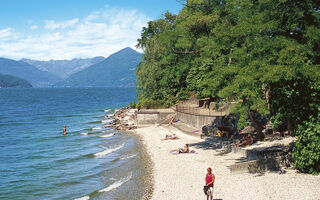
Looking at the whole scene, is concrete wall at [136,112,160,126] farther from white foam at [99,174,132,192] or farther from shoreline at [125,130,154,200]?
white foam at [99,174,132,192]

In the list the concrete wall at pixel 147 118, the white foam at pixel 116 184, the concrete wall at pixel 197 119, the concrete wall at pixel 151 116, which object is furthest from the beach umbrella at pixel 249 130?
the concrete wall at pixel 147 118

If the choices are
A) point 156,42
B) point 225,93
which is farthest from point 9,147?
point 225,93

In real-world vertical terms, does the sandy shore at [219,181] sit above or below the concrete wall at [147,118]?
below

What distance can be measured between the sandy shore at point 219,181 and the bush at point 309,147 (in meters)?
0.54

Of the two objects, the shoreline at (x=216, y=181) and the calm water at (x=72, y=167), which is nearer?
the shoreline at (x=216, y=181)

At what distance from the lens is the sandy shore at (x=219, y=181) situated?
46.4 ft

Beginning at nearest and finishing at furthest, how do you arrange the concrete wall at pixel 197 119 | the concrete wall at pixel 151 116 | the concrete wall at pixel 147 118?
the concrete wall at pixel 197 119 < the concrete wall at pixel 151 116 < the concrete wall at pixel 147 118

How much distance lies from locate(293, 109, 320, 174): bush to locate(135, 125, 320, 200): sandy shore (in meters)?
0.54

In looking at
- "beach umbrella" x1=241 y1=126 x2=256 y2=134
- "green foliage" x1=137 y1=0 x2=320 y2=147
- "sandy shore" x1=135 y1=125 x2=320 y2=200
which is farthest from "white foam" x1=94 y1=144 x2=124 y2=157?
"green foliage" x1=137 y1=0 x2=320 y2=147

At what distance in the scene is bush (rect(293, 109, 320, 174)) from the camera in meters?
14.7

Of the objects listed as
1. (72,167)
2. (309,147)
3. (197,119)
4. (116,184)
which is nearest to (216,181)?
(309,147)

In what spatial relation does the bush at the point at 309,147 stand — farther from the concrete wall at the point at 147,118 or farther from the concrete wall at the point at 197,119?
the concrete wall at the point at 147,118

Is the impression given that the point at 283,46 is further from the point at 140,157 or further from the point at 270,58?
the point at 140,157

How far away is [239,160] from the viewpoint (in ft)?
67.0
